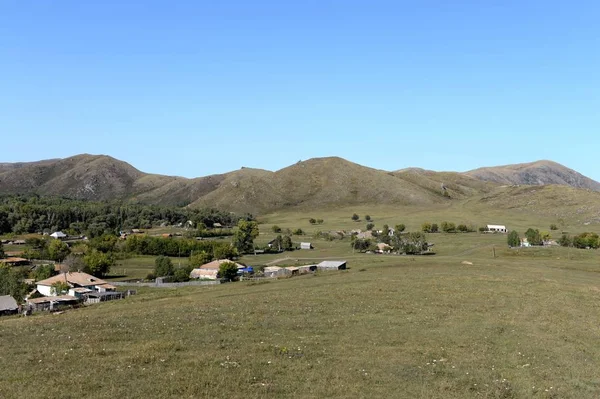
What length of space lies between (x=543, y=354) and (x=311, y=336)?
11.3 meters

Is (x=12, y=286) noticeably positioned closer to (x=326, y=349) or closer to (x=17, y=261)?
(x=17, y=261)

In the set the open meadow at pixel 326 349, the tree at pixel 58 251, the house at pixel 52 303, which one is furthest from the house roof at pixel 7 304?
the tree at pixel 58 251

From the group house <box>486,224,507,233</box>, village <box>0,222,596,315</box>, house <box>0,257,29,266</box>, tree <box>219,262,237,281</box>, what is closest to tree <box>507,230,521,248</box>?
village <box>0,222,596,315</box>

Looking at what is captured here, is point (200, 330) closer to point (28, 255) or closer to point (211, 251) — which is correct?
point (211, 251)

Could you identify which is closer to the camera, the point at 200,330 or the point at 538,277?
the point at 200,330

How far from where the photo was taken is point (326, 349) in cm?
2459

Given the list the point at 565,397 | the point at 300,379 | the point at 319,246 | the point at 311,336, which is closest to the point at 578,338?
the point at 565,397

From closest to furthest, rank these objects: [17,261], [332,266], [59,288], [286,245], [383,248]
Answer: [59,288] < [332,266] < [17,261] < [383,248] < [286,245]

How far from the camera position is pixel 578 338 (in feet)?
95.6

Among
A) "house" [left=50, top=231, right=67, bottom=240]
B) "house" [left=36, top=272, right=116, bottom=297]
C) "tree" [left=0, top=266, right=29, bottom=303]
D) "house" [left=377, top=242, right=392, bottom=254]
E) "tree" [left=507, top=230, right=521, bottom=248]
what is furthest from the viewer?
"house" [left=50, top=231, right=67, bottom=240]

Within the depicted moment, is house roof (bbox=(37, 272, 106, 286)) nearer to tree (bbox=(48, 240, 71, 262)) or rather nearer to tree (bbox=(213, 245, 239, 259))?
tree (bbox=(213, 245, 239, 259))

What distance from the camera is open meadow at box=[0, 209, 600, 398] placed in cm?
1867

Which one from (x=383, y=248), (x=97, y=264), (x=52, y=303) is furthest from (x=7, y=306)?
(x=383, y=248)

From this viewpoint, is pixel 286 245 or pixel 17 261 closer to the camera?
pixel 17 261
